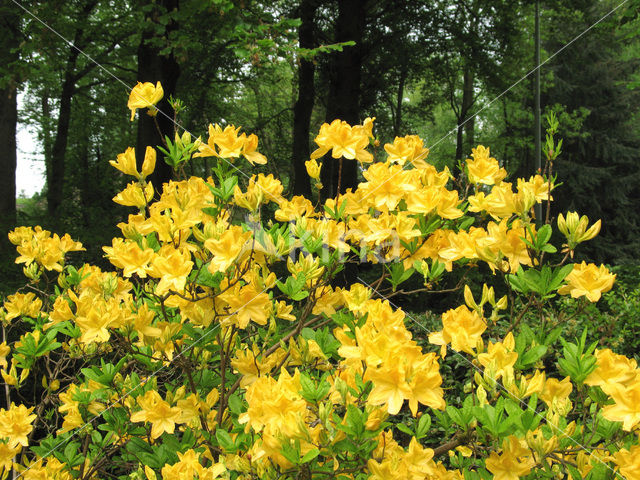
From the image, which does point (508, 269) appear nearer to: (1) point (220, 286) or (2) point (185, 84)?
(1) point (220, 286)

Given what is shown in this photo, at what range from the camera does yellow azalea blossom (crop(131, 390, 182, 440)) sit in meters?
1.51

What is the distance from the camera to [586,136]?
15125mm

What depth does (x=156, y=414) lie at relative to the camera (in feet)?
4.97

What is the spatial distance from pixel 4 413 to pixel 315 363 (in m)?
1.18

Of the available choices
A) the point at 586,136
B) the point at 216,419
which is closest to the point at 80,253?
the point at 216,419

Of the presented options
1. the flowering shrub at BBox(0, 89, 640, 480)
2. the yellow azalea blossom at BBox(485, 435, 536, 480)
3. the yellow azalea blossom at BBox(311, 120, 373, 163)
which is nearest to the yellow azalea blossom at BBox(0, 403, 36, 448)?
the flowering shrub at BBox(0, 89, 640, 480)

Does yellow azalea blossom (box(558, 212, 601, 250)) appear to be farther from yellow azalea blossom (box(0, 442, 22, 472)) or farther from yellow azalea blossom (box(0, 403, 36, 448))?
yellow azalea blossom (box(0, 442, 22, 472))

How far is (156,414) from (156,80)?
17.2ft

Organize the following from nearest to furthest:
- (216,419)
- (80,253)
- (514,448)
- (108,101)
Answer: (514,448), (216,419), (80,253), (108,101)

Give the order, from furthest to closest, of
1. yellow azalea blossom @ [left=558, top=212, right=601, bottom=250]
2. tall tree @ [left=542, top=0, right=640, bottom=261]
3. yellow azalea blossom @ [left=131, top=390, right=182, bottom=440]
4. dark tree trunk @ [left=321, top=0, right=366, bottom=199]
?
tall tree @ [left=542, top=0, right=640, bottom=261] < dark tree trunk @ [left=321, top=0, right=366, bottom=199] < yellow azalea blossom @ [left=131, top=390, right=182, bottom=440] < yellow azalea blossom @ [left=558, top=212, right=601, bottom=250]

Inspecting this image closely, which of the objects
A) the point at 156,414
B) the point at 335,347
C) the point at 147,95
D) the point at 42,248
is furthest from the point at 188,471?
the point at 42,248

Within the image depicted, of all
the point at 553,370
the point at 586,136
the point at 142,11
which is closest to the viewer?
the point at 553,370

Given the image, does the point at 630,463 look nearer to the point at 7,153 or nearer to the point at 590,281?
the point at 590,281

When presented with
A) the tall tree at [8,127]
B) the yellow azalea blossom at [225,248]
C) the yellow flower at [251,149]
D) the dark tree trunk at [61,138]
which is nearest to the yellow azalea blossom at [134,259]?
the yellow azalea blossom at [225,248]
